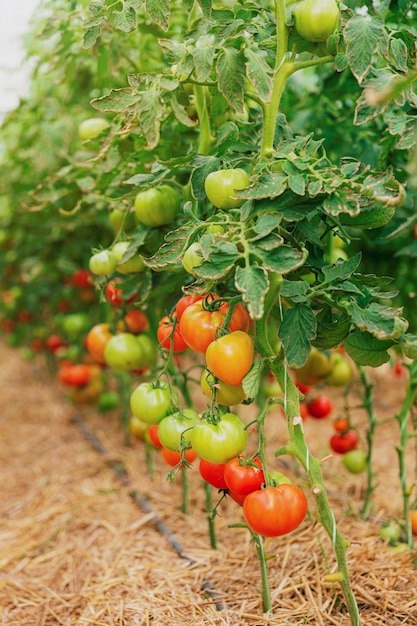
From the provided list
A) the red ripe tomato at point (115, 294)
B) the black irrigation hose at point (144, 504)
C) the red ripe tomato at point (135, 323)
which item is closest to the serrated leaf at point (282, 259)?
the red ripe tomato at point (115, 294)

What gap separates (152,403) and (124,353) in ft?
0.92

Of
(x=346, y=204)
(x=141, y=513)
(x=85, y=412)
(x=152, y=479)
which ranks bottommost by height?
(x=85, y=412)

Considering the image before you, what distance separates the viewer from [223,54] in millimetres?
965

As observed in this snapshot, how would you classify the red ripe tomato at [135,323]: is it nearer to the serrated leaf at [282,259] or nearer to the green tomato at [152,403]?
the green tomato at [152,403]

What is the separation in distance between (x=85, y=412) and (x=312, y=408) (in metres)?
1.79

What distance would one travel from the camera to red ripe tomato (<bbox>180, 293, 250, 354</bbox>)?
1.04 metres

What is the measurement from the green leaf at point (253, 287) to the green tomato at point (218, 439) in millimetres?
286

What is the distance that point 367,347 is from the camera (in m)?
1.04

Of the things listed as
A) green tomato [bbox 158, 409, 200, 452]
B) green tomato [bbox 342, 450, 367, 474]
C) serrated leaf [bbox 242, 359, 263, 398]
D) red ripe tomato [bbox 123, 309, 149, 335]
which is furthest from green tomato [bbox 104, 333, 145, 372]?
green tomato [bbox 342, 450, 367, 474]

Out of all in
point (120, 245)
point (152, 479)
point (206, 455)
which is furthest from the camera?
point (152, 479)

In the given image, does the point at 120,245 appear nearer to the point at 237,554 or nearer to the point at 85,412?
the point at 237,554

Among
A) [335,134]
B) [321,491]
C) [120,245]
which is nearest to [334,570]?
[321,491]

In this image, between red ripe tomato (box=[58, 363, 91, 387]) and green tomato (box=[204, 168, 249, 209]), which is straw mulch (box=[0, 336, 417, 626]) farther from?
green tomato (box=[204, 168, 249, 209])

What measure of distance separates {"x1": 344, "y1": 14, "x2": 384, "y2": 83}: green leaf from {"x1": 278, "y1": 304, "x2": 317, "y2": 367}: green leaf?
0.40m
